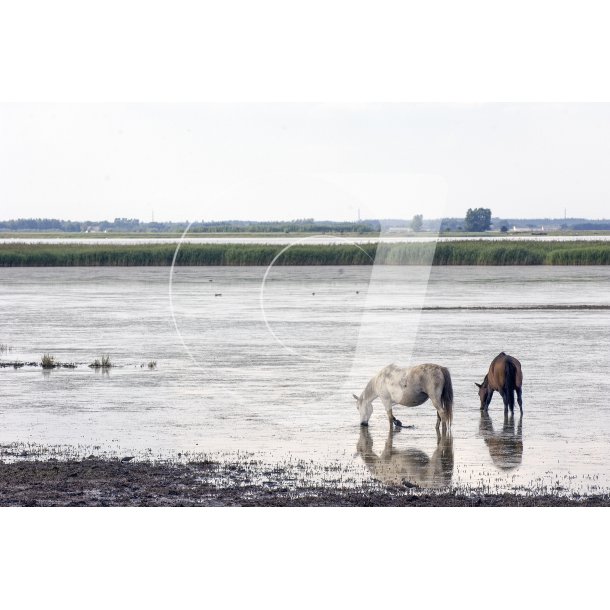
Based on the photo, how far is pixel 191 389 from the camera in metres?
16.7

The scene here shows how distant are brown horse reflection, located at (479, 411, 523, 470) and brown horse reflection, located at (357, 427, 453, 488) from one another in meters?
0.44

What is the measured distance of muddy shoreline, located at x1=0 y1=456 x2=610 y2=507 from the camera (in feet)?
30.7

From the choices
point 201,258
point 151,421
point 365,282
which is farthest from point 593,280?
point 151,421

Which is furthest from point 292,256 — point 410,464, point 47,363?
point 410,464

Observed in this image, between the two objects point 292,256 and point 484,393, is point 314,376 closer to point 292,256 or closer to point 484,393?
point 484,393

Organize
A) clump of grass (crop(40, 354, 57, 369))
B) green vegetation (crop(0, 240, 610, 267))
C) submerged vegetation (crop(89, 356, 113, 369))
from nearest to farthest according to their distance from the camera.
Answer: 1. clump of grass (crop(40, 354, 57, 369))
2. submerged vegetation (crop(89, 356, 113, 369))
3. green vegetation (crop(0, 240, 610, 267))

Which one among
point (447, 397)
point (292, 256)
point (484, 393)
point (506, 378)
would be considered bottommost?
point (484, 393)

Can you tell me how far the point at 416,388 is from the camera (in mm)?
12812

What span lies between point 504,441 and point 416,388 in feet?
3.67

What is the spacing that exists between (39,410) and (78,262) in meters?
49.4

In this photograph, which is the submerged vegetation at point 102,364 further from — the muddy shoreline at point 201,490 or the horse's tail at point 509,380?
the muddy shoreline at point 201,490

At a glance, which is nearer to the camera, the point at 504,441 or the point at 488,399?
the point at 504,441

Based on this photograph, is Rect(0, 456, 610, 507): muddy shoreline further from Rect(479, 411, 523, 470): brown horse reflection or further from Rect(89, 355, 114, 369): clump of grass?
Rect(89, 355, 114, 369): clump of grass

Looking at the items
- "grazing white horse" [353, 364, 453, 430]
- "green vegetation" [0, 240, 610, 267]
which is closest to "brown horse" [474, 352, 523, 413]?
"grazing white horse" [353, 364, 453, 430]
